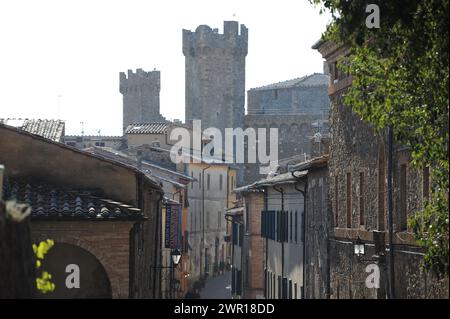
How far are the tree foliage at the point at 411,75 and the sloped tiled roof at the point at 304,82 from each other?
86.8 meters

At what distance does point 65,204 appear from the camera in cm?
2438

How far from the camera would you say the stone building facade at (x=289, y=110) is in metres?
101

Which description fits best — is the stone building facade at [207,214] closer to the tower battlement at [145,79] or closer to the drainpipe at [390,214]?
the tower battlement at [145,79]

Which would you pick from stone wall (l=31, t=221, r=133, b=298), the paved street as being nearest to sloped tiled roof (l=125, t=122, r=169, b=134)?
the paved street

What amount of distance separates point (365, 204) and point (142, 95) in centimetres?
9637

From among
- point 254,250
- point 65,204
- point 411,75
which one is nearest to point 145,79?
point 254,250

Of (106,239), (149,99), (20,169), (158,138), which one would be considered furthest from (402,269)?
(149,99)

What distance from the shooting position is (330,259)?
33094 mm

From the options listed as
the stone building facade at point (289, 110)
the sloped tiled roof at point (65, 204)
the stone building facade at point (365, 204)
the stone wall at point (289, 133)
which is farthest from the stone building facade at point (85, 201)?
the stone building facade at point (289, 110)

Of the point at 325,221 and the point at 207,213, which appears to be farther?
the point at 207,213

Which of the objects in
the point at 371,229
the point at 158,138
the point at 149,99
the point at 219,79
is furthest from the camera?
the point at 149,99

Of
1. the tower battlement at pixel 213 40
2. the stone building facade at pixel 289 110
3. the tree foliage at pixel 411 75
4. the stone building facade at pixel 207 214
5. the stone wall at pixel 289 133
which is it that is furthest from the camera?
the tower battlement at pixel 213 40
